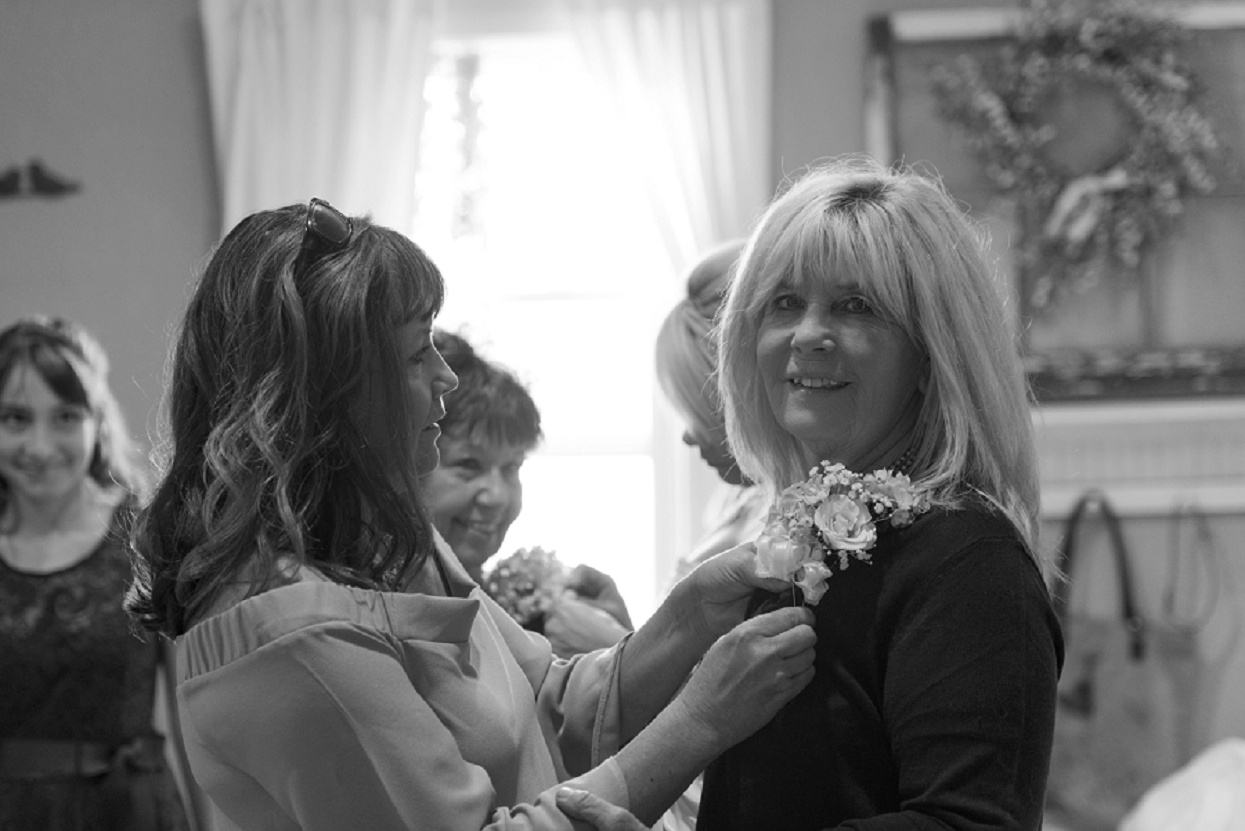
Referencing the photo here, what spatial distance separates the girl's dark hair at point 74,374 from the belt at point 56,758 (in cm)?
64

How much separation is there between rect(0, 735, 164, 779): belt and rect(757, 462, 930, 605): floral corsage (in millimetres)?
2346

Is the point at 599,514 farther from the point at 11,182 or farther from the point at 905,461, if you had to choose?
the point at 905,461

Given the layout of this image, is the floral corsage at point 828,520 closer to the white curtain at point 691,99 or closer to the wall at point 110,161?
the white curtain at point 691,99

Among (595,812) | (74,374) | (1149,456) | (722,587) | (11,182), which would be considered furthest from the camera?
(11,182)

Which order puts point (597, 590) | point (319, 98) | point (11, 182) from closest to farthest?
point (597, 590) → point (319, 98) → point (11, 182)

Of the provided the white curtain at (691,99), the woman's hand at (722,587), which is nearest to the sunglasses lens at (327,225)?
the woman's hand at (722,587)

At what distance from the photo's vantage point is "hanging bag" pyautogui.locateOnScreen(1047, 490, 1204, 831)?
4.66 meters

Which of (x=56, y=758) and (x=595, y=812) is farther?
(x=56, y=758)

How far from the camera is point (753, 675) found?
1582 millimetres

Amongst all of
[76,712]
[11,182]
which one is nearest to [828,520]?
[76,712]

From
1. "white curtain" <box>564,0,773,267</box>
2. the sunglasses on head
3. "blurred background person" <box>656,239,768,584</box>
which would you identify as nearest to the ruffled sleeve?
the sunglasses on head

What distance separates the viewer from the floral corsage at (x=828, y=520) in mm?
1562

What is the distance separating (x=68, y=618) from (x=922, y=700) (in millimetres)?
2600

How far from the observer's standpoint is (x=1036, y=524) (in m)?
1.63
